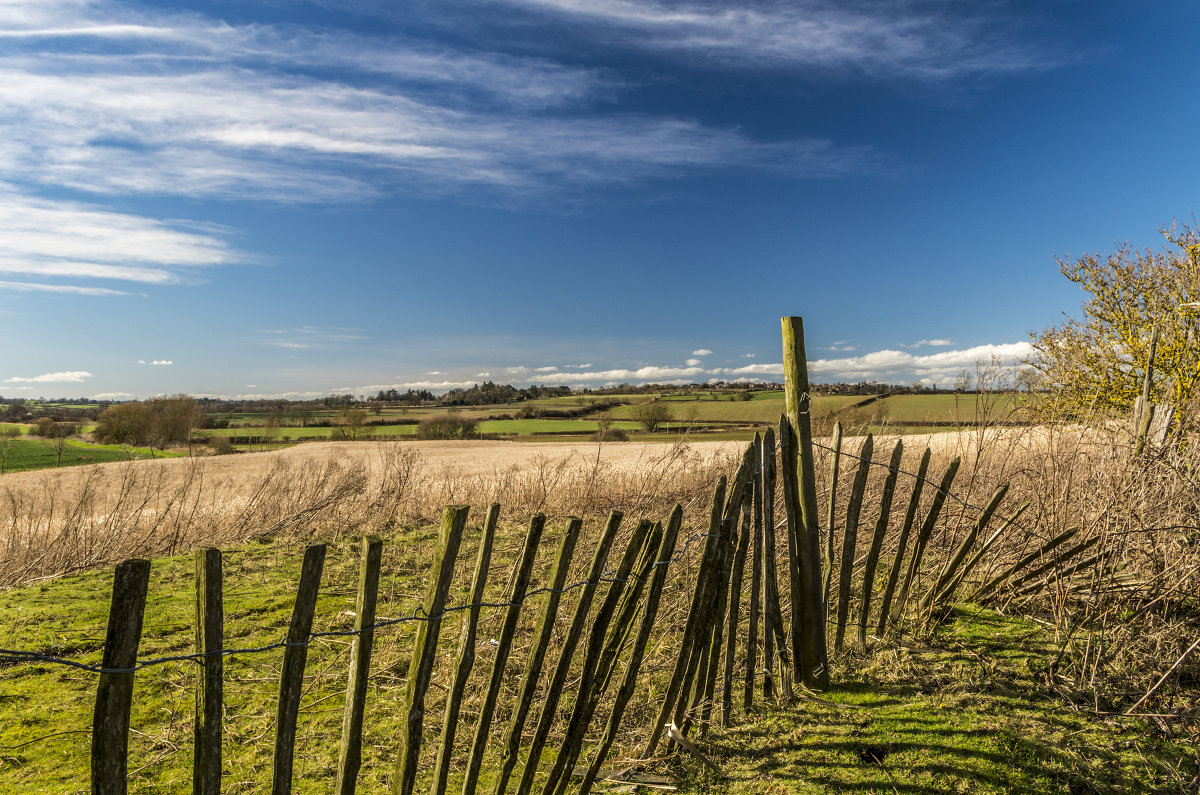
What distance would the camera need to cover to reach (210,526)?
34.6ft

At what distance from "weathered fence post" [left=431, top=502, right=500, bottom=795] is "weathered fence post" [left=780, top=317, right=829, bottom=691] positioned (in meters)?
2.08

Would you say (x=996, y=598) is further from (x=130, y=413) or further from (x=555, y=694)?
(x=130, y=413)

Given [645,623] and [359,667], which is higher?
[359,667]

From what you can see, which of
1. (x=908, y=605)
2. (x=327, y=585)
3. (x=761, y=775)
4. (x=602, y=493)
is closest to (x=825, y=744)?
(x=761, y=775)

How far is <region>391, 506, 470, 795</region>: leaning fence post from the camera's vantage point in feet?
7.79

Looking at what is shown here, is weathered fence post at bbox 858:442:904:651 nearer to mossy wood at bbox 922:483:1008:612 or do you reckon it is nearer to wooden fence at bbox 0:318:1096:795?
wooden fence at bbox 0:318:1096:795

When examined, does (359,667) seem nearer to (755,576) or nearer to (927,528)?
(755,576)

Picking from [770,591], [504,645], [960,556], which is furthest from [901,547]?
[504,645]

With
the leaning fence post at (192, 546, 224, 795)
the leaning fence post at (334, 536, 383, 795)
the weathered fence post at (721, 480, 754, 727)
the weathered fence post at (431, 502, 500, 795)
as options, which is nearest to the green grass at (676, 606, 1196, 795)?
the weathered fence post at (721, 480, 754, 727)

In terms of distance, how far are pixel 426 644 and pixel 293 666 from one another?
1.55 ft

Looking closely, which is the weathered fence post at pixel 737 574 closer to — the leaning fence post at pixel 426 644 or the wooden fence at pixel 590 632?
the wooden fence at pixel 590 632

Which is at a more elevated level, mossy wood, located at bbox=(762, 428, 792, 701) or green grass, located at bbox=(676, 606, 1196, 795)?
mossy wood, located at bbox=(762, 428, 792, 701)

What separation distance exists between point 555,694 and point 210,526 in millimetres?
10041

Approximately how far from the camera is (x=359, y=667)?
2.26 m
